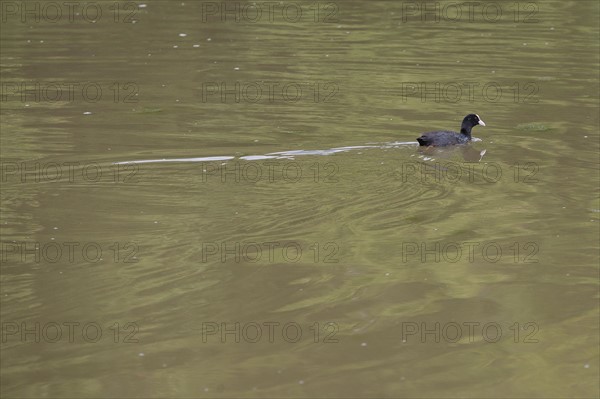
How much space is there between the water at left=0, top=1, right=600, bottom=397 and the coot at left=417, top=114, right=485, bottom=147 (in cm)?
13

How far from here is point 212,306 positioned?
27.1 feet

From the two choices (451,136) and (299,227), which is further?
(451,136)

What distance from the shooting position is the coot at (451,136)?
38.9ft

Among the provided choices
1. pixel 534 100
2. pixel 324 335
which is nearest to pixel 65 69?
pixel 534 100

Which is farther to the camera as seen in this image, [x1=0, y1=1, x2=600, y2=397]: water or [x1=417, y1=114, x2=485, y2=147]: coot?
[x1=417, y1=114, x2=485, y2=147]: coot

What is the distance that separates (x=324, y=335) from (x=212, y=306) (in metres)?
0.98

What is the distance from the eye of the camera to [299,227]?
9625 millimetres

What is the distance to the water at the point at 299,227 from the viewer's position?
7547mm

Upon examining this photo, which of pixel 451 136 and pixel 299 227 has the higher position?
pixel 451 136

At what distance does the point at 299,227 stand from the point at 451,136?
3303 mm

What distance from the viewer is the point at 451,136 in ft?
40.1

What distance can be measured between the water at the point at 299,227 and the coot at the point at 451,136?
13 centimetres

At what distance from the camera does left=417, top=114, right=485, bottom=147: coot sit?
1186 centimetres

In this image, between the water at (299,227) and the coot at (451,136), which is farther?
the coot at (451,136)
